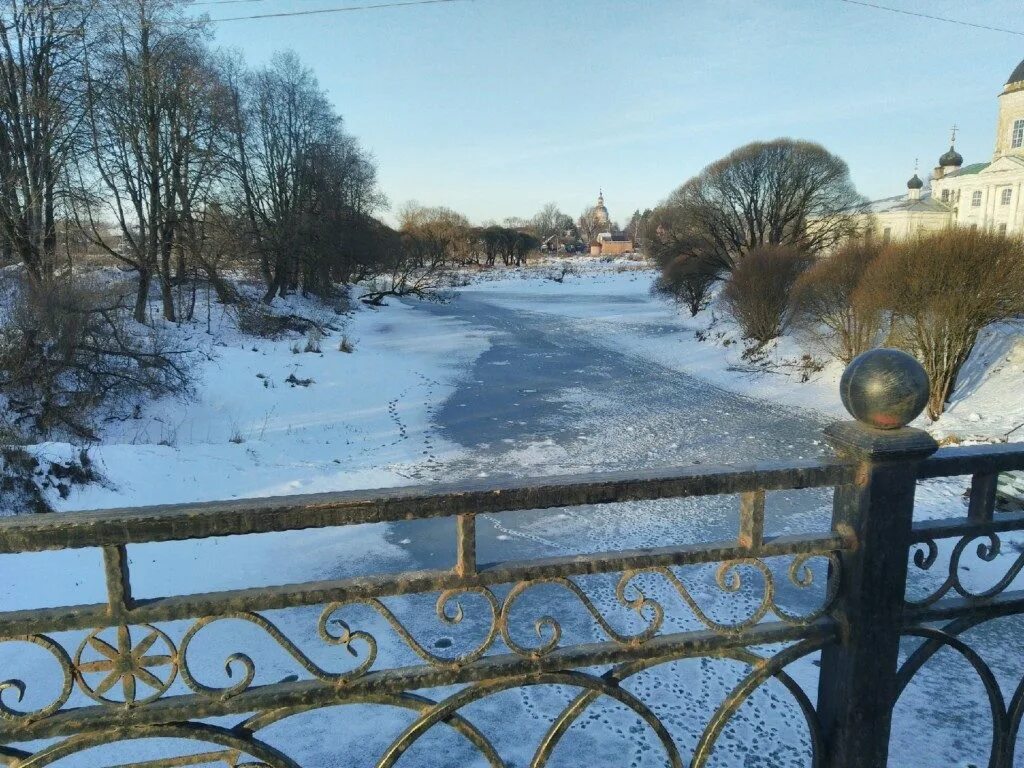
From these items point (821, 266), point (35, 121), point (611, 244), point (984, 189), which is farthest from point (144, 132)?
point (611, 244)

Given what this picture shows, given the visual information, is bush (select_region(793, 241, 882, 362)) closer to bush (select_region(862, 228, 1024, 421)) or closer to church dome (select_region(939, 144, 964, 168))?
bush (select_region(862, 228, 1024, 421))

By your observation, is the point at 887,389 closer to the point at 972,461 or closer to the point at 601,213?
the point at 972,461

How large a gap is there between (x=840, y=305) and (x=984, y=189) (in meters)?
32.7

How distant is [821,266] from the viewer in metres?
17.3

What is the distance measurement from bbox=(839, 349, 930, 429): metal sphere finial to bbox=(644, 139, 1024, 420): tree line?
12.9 m

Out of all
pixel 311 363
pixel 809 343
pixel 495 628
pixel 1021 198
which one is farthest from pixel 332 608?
pixel 1021 198

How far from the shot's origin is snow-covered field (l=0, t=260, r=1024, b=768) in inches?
166

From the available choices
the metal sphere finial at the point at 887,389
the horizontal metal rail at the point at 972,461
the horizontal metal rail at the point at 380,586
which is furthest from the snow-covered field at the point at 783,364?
the horizontal metal rail at the point at 380,586

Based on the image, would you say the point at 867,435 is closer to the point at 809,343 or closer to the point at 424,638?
the point at 424,638

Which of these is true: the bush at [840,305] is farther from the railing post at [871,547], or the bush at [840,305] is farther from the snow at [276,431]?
the railing post at [871,547]

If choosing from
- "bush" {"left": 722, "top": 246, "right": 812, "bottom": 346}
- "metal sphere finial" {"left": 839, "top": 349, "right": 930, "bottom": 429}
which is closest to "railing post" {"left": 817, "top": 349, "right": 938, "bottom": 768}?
"metal sphere finial" {"left": 839, "top": 349, "right": 930, "bottom": 429}

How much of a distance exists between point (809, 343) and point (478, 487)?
18.2 meters

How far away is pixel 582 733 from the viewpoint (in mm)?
4039

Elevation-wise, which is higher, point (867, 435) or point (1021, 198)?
point (1021, 198)
